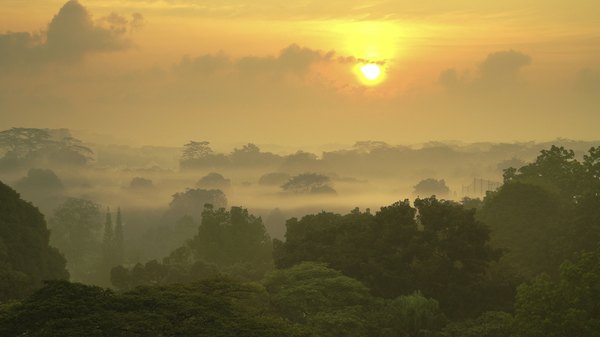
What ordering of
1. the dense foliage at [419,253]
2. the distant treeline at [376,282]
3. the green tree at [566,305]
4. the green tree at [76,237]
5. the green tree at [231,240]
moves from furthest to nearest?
the green tree at [76,237] < the green tree at [231,240] < the dense foliage at [419,253] < the green tree at [566,305] < the distant treeline at [376,282]

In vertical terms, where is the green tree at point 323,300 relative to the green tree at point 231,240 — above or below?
below

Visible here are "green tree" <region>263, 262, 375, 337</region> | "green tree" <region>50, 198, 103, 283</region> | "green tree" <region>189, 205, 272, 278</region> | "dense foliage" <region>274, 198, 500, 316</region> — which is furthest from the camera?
"green tree" <region>50, 198, 103, 283</region>

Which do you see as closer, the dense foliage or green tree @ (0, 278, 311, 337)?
green tree @ (0, 278, 311, 337)

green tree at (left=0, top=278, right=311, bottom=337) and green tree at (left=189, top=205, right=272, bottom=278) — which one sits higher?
green tree at (left=189, top=205, right=272, bottom=278)

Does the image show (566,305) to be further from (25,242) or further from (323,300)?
(25,242)

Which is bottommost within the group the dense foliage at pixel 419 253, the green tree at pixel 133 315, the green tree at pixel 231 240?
the green tree at pixel 133 315

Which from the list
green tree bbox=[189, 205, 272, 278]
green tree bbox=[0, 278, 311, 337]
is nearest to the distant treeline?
green tree bbox=[0, 278, 311, 337]

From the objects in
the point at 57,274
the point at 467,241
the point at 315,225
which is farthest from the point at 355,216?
the point at 57,274

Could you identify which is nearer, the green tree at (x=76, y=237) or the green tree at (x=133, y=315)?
the green tree at (x=133, y=315)

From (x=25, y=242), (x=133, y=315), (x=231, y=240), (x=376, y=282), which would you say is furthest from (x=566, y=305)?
(x=231, y=240)

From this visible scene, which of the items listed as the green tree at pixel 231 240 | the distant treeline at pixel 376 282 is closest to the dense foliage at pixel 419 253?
the distant treeline at pixel 376 282

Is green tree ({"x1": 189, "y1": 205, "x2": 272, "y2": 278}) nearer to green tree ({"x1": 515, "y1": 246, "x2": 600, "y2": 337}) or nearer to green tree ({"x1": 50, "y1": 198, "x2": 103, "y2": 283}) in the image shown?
green tree ({"x1": 50, "y1": 198, "x2": 103, "y2": 283})

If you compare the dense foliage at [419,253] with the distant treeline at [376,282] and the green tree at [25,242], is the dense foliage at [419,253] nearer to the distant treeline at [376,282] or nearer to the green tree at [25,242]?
the distant treeline at [376,282]

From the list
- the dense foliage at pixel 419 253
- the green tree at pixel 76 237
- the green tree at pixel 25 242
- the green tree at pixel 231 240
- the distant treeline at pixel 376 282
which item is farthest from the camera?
the green tree at pixel 76 237
